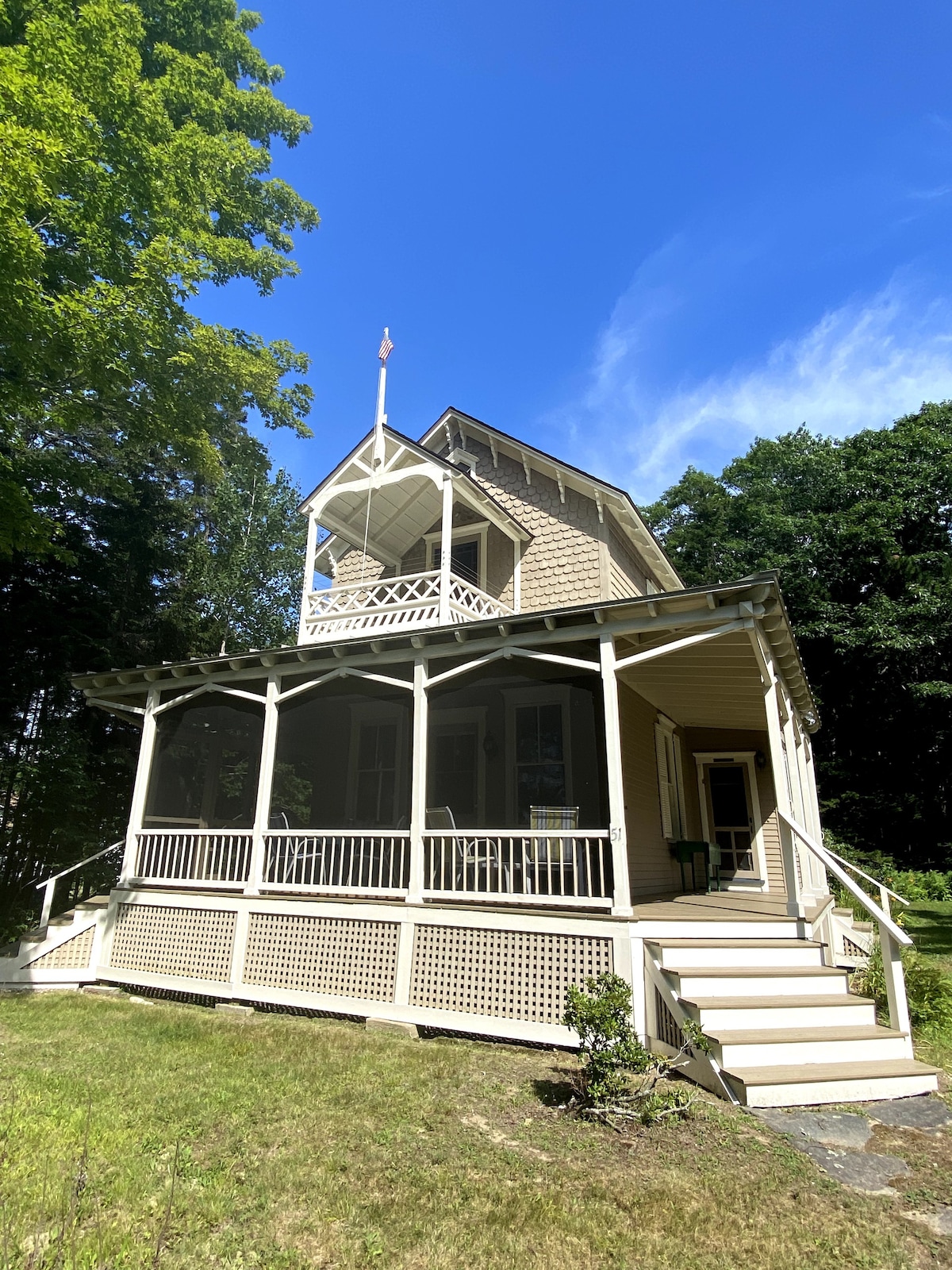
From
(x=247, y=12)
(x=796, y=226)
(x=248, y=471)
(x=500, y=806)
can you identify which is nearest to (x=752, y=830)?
(x=500, y=806)

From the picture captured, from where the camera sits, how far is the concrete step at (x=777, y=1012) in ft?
18.1

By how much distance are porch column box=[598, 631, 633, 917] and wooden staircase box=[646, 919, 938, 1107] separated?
19.3 inches

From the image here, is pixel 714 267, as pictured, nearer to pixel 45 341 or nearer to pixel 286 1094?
pixel 45 341

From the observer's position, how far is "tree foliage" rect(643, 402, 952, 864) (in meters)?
24.2

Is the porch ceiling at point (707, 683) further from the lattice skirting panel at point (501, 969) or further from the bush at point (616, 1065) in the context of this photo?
the bush at point (616, 1065)

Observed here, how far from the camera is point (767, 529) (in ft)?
91.3

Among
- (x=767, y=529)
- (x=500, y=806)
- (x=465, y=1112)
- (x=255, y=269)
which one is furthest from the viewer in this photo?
(x=767, y=529)

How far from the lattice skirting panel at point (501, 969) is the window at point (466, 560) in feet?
Result: 21.2

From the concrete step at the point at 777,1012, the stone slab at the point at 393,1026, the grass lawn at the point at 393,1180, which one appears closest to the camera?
the grass lawn at the point at 393,1180

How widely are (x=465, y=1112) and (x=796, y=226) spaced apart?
14671 mm

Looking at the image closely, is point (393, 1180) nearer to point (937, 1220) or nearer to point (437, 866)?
point (937, 1220)

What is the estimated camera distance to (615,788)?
7.07 m

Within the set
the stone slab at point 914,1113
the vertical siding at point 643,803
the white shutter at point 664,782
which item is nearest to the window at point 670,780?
the white shutter at point 664,782

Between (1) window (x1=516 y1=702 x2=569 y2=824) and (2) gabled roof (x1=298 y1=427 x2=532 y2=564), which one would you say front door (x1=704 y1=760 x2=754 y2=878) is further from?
(2) gabled roof (x1=298 y1=427 x2=532 y2=564)
